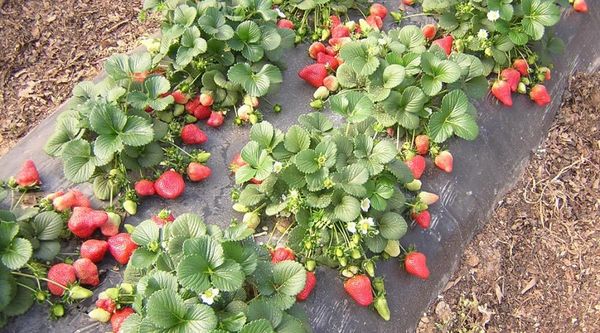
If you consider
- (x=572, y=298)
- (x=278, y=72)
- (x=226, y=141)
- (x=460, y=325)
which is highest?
(x=278, y=72)

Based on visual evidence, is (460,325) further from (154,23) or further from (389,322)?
(154,23)

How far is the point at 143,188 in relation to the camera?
2.51 meters

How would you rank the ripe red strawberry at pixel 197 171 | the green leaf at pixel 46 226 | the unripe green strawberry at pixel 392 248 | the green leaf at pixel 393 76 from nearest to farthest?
the green leaf at pixel 46 226, the unripe green strawberry at pixel 392 248, the ripe red strawberry at pixel 197 171, the green leaf at pixel 393 76

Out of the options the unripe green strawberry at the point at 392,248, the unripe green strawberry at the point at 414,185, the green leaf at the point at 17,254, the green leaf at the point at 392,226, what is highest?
the green leaf at the point at 17,254

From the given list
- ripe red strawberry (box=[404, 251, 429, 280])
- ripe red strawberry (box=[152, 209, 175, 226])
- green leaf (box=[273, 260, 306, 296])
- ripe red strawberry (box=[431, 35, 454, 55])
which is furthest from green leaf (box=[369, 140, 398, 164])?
ripe red strawberry (box=[431, 35, 454, 55])

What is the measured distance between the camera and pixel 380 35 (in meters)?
2.94

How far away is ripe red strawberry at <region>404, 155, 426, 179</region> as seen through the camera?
2.72 m

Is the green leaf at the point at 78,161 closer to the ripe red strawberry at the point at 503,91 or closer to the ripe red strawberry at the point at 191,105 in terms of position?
the ripe red strawberry at the point at 191,105

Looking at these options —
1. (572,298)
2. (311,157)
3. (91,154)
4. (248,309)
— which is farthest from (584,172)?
(91,154)

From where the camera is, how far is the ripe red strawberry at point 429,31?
125 inches

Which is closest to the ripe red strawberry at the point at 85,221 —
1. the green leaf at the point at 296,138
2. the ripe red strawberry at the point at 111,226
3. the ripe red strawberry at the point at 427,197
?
the ripe red strawberry at the point at 111,226

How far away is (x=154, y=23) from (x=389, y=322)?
6.69 ft

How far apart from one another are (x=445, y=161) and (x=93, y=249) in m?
1.43

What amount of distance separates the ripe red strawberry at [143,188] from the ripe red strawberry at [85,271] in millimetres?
346
